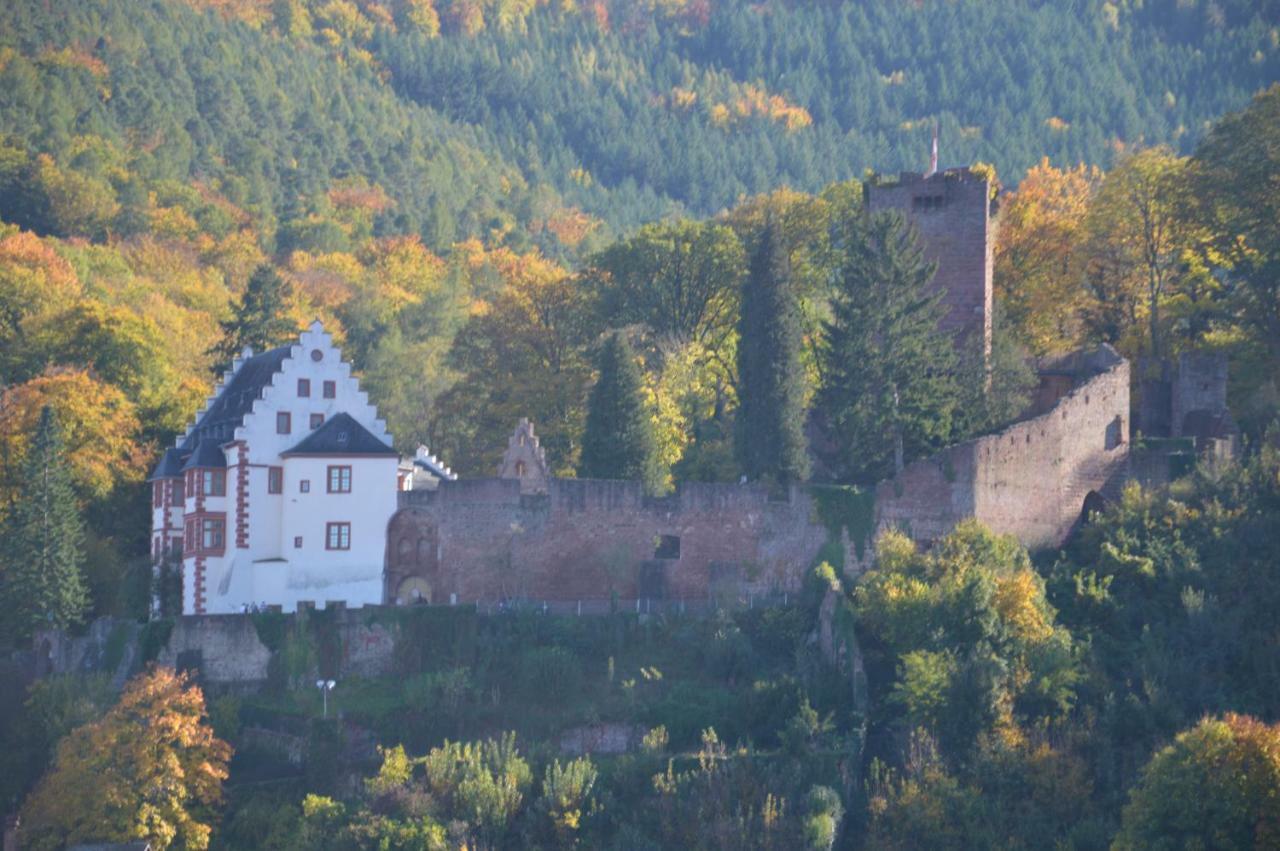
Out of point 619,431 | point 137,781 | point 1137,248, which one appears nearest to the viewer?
point 137,781

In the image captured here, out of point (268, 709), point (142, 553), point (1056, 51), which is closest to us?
point (268, 709)

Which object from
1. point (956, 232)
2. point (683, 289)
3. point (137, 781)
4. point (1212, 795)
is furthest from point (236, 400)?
point (1212, 795)

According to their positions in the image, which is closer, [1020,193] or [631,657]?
[631,657]

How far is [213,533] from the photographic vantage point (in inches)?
2221

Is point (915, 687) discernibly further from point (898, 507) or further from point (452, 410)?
point (452, 410)

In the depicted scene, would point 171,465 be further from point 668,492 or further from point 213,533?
point 668,492

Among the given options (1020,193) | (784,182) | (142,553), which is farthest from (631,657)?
(784,182)

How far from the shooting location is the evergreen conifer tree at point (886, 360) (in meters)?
55.7

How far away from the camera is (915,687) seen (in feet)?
158

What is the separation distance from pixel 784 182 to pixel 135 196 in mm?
36998

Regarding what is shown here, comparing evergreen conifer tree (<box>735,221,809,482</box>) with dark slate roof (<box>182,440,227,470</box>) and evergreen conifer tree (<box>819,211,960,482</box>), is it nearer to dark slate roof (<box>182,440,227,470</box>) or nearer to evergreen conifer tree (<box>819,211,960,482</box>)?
evergreen conifer tree (<box>819,211,960,482</box>)

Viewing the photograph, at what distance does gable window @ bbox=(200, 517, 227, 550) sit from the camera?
185 ft

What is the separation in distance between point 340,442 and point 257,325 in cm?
1533

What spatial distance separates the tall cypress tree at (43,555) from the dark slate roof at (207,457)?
3375mm
